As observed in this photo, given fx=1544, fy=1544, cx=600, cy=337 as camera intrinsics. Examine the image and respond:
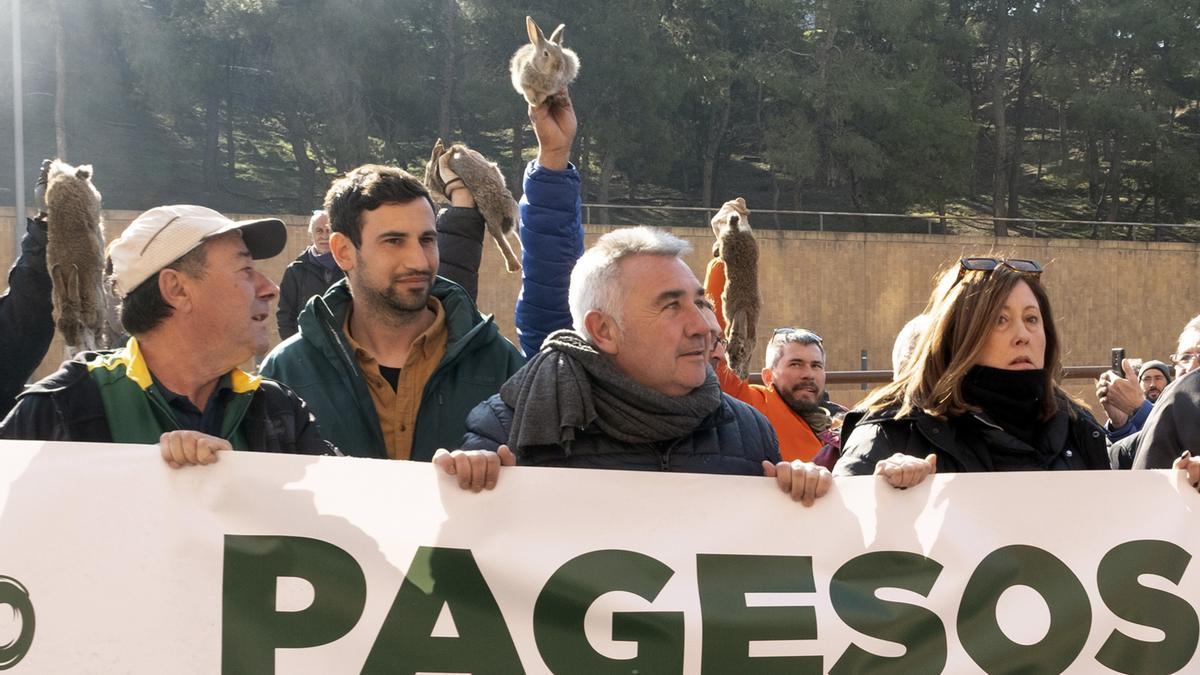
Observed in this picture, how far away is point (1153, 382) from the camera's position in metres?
9.62

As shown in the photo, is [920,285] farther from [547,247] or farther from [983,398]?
[983,398]

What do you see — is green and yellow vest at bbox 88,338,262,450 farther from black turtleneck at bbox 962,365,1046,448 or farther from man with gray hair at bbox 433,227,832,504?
black turtleneck at bbox 962,365,1046,448

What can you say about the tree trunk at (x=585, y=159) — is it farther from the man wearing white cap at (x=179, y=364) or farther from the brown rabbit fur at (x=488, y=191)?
the man wearing white cap at (x=179, y=364)

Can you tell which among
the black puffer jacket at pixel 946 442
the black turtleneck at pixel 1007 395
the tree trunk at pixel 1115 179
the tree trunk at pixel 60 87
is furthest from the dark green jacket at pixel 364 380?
the tree trunk at pixel 1115 179

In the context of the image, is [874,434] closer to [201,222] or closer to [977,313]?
[977,313]

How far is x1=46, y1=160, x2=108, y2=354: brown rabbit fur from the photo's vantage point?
5.27m

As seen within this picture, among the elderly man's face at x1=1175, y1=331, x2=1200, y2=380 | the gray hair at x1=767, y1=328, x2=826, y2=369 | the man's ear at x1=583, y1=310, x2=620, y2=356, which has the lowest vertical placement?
the gray hair at x1=767, y1=328, x2=826, y2=369

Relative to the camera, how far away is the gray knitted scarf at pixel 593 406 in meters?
3.56

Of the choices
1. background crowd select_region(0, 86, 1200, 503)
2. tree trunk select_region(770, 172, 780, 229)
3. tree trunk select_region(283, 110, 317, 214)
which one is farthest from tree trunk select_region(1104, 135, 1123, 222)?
background crowd select_region(0, 86, 1200, 503)

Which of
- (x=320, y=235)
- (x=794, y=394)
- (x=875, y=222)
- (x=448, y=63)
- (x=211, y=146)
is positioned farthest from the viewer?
(x=211, y=146)

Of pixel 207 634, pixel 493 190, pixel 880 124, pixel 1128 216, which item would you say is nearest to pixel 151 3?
pixel 880 124

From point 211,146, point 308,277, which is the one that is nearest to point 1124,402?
point 308,277

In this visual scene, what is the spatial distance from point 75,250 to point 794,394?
303 centimetres

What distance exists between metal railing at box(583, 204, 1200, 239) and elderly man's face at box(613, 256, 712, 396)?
91.4 feet
